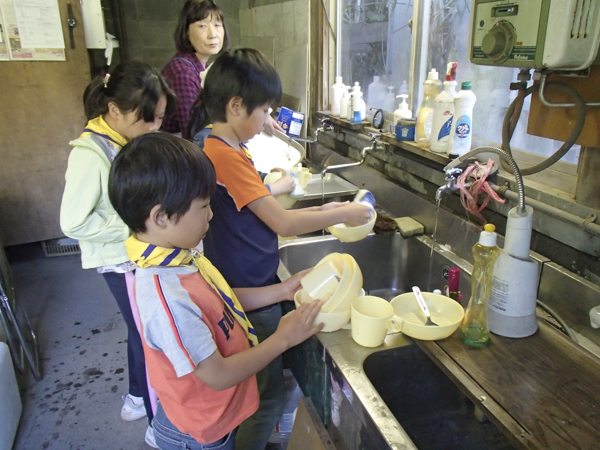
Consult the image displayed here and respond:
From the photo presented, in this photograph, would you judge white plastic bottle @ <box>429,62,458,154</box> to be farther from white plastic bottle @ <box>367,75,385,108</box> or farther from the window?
white plastic bottle @ <box>367,75,385,108</box>

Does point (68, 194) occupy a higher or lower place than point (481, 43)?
lower

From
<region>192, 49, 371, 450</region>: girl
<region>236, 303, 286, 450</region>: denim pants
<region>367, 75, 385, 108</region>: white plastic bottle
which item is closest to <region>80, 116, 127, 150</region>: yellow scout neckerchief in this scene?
<region>192, 49, 371, 450</region>: girl

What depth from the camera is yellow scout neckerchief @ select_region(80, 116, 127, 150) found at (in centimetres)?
146

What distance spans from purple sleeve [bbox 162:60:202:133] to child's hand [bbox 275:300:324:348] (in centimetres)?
154

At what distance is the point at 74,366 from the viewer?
216 cm

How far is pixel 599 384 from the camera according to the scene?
0.79 meters

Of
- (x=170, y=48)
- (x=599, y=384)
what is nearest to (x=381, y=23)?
(x=599, y=384)

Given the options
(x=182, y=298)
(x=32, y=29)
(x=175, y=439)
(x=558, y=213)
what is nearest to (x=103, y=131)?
(x=182, y=298)

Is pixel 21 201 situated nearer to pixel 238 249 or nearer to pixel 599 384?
pixel 238 249

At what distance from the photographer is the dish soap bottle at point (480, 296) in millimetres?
898

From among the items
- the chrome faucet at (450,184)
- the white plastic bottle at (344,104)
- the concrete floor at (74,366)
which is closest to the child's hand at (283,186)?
the chrome faucet at (450,184)

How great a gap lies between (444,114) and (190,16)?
1.50 metres

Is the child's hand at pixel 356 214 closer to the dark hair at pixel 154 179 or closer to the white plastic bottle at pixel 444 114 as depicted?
the white plastic bottle at pixel 444 114

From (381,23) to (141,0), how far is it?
2755mm
